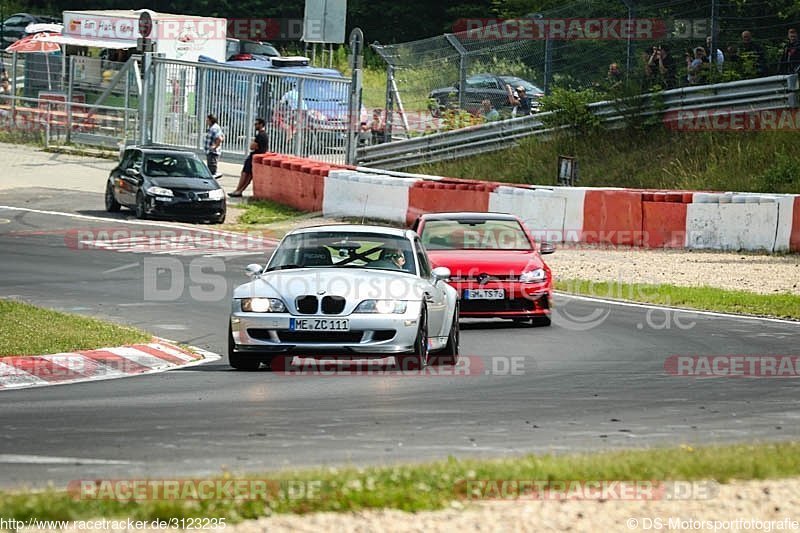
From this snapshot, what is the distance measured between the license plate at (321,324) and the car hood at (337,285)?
0.39ft

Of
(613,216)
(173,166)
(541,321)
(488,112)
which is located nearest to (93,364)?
(541,321)

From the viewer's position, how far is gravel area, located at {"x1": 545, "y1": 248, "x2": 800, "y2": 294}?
2064 cm

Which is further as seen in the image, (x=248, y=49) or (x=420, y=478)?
(x=248, y=49)

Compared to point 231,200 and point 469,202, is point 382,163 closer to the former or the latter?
point 231,200

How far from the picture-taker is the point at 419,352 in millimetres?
12109

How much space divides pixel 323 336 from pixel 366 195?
56.8 ft

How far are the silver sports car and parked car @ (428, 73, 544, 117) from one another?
→ 18.9 metres

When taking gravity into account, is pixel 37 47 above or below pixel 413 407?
above

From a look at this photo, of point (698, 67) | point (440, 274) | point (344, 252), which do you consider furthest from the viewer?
point (698, 67)

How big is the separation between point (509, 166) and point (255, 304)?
20.4 meters

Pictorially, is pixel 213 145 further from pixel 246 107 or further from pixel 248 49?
pixel 248 49

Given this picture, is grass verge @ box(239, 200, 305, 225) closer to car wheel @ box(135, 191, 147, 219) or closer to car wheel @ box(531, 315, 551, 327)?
car wheel @ box(135, 191, 147, 219)

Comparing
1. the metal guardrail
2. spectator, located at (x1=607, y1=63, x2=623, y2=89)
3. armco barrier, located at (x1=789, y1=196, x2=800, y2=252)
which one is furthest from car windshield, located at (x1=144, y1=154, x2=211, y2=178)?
armco barrier, located at (x1=789, y1=196, x2=800, y2=252)

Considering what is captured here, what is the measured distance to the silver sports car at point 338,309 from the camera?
11820mm
